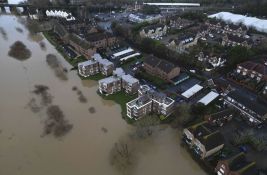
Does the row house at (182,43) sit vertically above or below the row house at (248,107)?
above

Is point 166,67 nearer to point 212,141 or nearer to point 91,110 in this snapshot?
point 91,110

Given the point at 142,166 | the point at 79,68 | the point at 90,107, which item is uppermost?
the point at 79,68

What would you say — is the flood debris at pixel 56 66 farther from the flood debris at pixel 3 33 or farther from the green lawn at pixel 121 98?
the flood debris at pixel 3 33

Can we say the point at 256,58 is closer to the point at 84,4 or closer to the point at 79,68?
the point at 79,68

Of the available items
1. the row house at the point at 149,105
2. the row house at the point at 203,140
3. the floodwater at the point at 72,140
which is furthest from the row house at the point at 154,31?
the row house at the point at 203,140

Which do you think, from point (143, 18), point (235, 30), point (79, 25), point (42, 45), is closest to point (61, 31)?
point (42, 45)

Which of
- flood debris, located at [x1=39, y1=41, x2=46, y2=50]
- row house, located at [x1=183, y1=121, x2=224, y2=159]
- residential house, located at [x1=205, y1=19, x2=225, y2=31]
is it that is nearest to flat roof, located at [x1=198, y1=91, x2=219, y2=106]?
row house, located at [x1=183, y1=121, x2=224, y2=159]

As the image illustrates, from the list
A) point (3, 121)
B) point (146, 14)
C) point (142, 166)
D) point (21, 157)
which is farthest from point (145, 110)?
point (146, 14)
